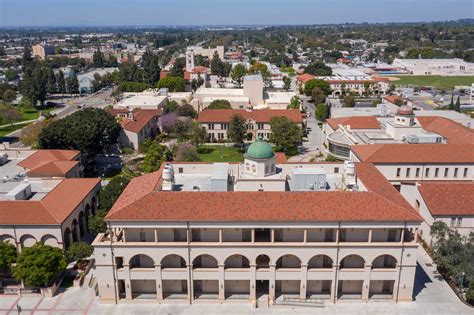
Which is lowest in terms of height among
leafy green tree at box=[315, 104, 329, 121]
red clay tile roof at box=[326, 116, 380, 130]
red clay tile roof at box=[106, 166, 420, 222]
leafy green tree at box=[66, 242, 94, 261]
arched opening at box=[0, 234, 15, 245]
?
leafy green tree at box=[66, 242, 94, 261]

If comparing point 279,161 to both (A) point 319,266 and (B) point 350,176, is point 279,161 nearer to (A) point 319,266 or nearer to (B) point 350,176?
(B) point 350,176

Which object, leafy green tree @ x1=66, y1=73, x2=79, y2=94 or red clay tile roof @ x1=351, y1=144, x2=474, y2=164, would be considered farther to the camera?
leafy green tree @ x1=66, y1=73, x2=79, y2=94

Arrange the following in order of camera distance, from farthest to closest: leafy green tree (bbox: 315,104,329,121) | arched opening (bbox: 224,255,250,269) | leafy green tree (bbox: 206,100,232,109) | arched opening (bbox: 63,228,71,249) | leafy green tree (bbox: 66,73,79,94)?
1. leafy green tree (bbox: 66,73,79,94)
2. leafy green tree (bbox: 315,104,329,121)
3. leafy green tree (bbox: 206,100,232,109)
4. arched opening (bbox: 63,228,71,249)
5. arched opening (bbox: 224,255,250,269)

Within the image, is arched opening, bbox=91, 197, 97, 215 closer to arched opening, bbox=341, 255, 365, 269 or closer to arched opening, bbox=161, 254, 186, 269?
arched opening, bbox=161, 254, 186, 269

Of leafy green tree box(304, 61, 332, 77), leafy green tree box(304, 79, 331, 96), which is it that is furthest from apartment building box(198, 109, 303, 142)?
leafy green tree box(304, 61, 332, 77)

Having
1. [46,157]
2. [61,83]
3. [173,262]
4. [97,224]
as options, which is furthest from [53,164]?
[61,83]

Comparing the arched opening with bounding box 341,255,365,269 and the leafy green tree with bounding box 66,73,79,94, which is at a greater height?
A: the leafy green tree with bounding box 66,73,79,94
